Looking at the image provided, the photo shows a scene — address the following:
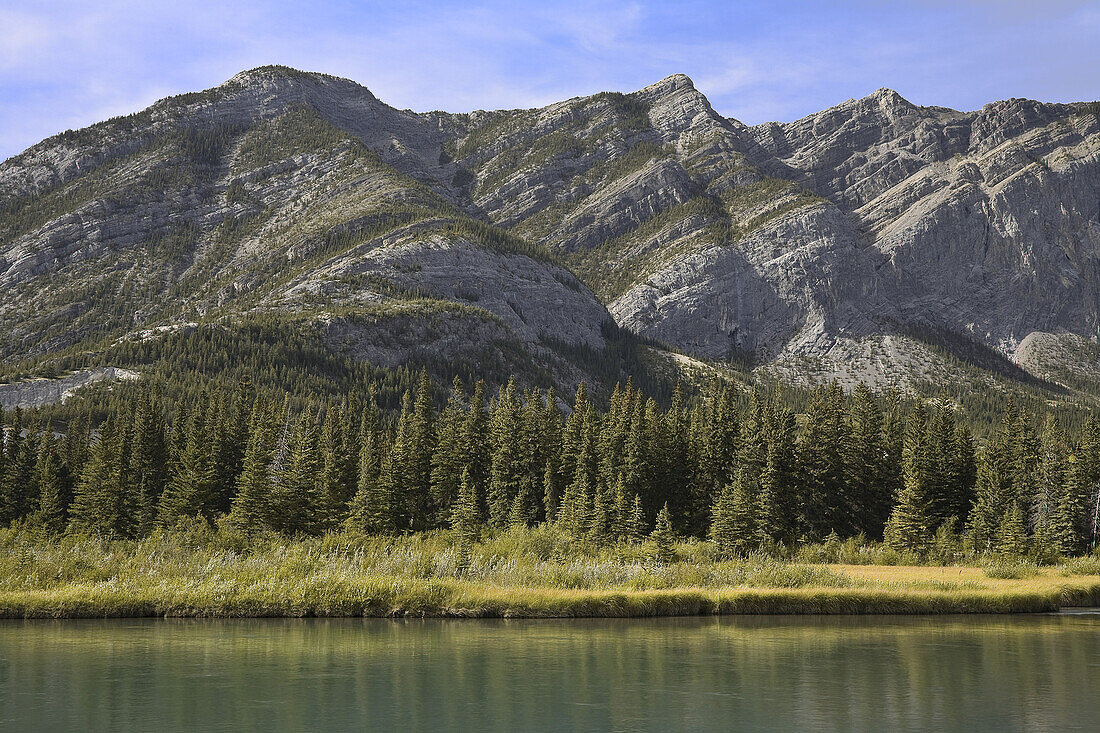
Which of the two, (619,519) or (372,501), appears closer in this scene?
(619,519)

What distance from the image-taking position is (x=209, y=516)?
3462 inches

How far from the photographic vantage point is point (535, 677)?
33.1m

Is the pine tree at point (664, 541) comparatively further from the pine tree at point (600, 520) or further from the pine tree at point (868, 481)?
the pine tree at point (868, 481)

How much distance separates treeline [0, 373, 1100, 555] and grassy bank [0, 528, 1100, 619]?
15.1 metres

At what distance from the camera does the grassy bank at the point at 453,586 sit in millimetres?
47281

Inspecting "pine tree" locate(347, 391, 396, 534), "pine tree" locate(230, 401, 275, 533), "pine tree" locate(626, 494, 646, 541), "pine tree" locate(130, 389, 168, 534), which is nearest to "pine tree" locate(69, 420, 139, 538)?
"pine tree" locate(130, 389, 168, 534)

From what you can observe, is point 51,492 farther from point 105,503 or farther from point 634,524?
point 634,524

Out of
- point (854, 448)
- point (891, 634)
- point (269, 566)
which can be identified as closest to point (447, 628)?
point (269, 566)

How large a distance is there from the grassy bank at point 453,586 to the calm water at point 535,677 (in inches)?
79.6

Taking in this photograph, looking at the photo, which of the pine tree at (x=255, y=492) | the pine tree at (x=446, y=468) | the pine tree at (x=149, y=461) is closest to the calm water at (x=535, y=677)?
the pine tree at (x=255, y=492)

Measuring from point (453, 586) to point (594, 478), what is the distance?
42.2m

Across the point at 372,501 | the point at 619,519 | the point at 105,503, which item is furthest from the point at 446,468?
the point at 105,503

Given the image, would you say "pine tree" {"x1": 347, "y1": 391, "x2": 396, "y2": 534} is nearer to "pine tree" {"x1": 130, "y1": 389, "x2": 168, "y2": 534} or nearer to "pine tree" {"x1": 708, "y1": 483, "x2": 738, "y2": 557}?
"pine tree" {"x1": 130, "y1": 389, "x2": 168, "y2": 534}

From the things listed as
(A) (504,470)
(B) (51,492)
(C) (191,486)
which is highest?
(A) (504,470)
